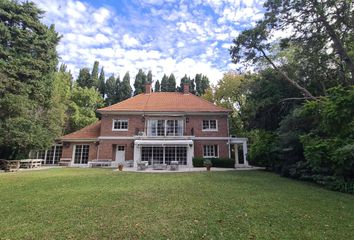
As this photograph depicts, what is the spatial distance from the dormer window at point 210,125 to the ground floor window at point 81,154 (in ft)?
46.5

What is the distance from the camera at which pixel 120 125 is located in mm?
26906

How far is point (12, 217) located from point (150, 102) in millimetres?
23470

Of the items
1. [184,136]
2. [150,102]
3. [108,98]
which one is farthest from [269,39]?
[108,98]

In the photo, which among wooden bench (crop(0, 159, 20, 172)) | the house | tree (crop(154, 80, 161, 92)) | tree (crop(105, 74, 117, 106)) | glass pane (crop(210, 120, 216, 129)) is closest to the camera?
wooden bench (crop(0, 159, 20, 172))

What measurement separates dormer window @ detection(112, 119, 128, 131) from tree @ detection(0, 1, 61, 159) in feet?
21.3

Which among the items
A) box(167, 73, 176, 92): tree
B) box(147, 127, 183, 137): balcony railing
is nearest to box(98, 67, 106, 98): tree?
box(167, 73, 176, 92): tree

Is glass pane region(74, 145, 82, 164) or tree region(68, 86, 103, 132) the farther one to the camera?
tree region(68, 86, 103, 132)

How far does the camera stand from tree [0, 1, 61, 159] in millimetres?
21625

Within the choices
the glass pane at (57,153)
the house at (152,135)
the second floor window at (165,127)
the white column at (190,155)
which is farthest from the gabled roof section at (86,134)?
the white column at (190,155)

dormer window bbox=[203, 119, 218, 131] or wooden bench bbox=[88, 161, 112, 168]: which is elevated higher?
dormer window bbox=[203, 119, 218, 131]

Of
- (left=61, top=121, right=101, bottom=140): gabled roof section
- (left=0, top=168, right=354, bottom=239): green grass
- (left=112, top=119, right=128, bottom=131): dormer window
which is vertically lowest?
(left=0, top=168, right=354, bottom=239): green grass

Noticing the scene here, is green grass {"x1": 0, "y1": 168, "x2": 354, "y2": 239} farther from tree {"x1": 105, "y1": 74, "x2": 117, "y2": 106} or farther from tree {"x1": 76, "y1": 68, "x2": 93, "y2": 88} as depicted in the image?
tree {"x1": 76, "y1": 68, "x2": 93, "y2": 88}

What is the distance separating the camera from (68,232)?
5.44m

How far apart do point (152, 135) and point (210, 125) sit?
6.99m
